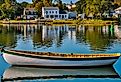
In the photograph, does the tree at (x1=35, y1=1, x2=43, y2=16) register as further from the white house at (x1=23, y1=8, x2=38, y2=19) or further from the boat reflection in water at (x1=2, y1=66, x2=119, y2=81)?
the boat reflection in water at (x1=2, y1=66, x2=119, y2=81)

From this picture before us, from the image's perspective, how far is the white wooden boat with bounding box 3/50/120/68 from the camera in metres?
31.8

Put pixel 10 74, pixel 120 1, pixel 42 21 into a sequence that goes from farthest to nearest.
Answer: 1. pixel 120 1
2. pixel 42 21
3. pixel 10 74

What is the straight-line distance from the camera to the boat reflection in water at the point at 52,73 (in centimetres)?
3019

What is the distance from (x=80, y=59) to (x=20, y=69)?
19.2ft

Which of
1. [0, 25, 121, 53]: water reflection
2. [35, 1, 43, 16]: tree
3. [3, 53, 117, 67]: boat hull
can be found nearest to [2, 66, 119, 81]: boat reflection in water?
[3, 53, 117, 67]: boat hull

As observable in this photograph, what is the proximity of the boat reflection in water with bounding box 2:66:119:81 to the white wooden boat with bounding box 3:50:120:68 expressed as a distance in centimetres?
51

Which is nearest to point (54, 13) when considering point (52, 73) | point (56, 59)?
point (56, 59)

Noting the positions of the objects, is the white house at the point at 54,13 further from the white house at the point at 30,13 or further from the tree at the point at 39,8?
the white house at the point at 30,13

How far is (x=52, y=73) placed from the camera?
103 feet

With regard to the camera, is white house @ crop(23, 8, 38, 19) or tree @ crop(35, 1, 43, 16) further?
white house @ crop(23, 8, 38, 19)

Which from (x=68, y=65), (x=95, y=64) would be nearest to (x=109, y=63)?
(x=95, y=64)

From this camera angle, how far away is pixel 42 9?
515 ft

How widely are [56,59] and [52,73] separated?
4.48ft

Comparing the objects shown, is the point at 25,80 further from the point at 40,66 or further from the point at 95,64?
the point at 95,64
